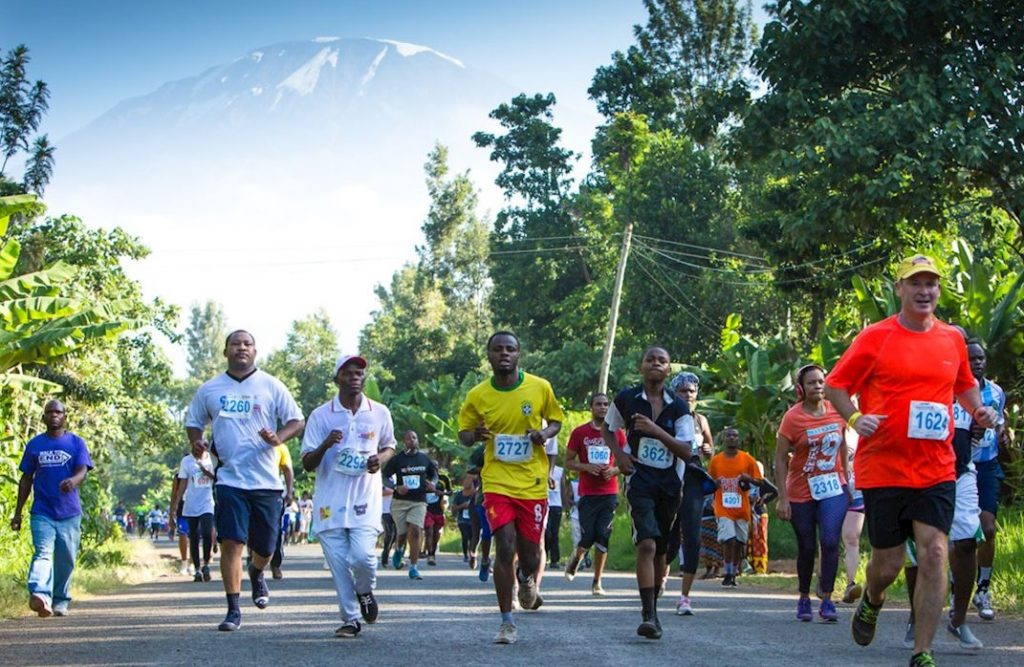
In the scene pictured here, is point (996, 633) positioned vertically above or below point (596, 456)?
below

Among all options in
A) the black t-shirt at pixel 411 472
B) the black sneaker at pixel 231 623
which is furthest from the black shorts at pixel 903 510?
the black t-shirt at pixel 411 472

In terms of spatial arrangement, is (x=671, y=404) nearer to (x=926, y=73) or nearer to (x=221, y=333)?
(x=926, y=73)

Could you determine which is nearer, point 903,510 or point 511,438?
point 903,510

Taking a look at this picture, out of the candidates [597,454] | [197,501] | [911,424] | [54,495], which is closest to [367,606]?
[54,495]

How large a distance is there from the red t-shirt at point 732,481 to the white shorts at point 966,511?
23.6ft

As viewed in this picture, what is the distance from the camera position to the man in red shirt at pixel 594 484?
553 inches

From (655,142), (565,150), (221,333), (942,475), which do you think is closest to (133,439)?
(655,142)

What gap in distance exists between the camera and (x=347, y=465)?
10.2 metres

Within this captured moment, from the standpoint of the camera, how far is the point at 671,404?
33.0ft

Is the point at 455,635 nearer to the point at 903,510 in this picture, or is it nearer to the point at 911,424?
the point at 903,510

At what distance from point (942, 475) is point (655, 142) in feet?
125

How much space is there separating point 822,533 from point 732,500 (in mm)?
6413

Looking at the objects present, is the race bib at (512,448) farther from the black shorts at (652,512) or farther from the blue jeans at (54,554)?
the blue jeans at (54,554)

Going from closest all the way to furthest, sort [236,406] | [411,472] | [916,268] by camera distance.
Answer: [916,268]
[236,406]
[411,472]
